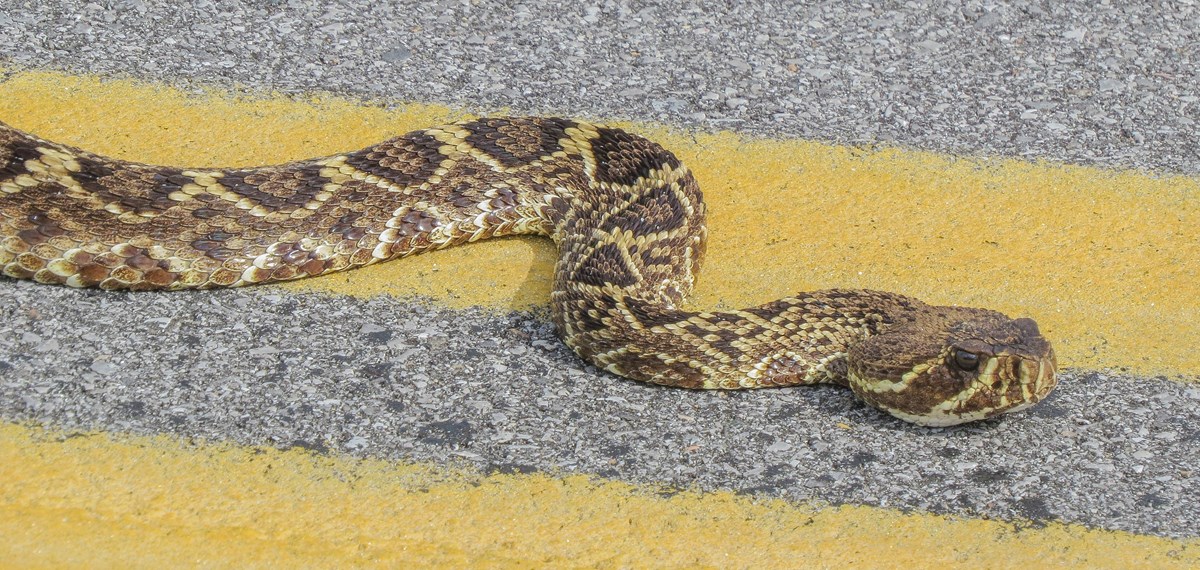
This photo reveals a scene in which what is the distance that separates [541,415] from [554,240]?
5.13 feet

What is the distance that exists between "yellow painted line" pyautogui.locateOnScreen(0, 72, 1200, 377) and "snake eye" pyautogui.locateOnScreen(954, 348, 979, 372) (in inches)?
24.8

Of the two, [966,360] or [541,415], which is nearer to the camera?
[966,360]

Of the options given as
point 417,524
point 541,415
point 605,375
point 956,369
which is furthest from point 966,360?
point 417,524

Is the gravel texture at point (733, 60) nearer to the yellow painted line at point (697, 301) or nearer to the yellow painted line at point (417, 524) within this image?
the yellow painted line at point (697, 301)

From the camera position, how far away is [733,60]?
6.92 metres

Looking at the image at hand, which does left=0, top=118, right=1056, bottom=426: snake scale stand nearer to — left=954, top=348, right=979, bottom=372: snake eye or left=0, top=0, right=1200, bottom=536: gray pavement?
left=954, top=348, right=979, bottom=372: snake eye

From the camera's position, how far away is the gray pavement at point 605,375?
4473mm

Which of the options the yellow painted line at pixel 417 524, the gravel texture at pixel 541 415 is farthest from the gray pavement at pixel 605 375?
the yellow painted line at pixel 417 524

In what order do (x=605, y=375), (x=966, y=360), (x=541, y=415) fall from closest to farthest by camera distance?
(x=966, y=360), (x=541, y=415), (x=605, y=375)

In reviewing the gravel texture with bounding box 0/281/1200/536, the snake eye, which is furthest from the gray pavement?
the snake eye

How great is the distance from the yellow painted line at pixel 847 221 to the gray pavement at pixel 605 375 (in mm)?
173

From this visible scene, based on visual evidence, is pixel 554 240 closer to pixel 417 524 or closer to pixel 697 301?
pixel 697 301

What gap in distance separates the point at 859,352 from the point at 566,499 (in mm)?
1236

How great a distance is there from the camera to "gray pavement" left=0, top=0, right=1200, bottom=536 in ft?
14.7
